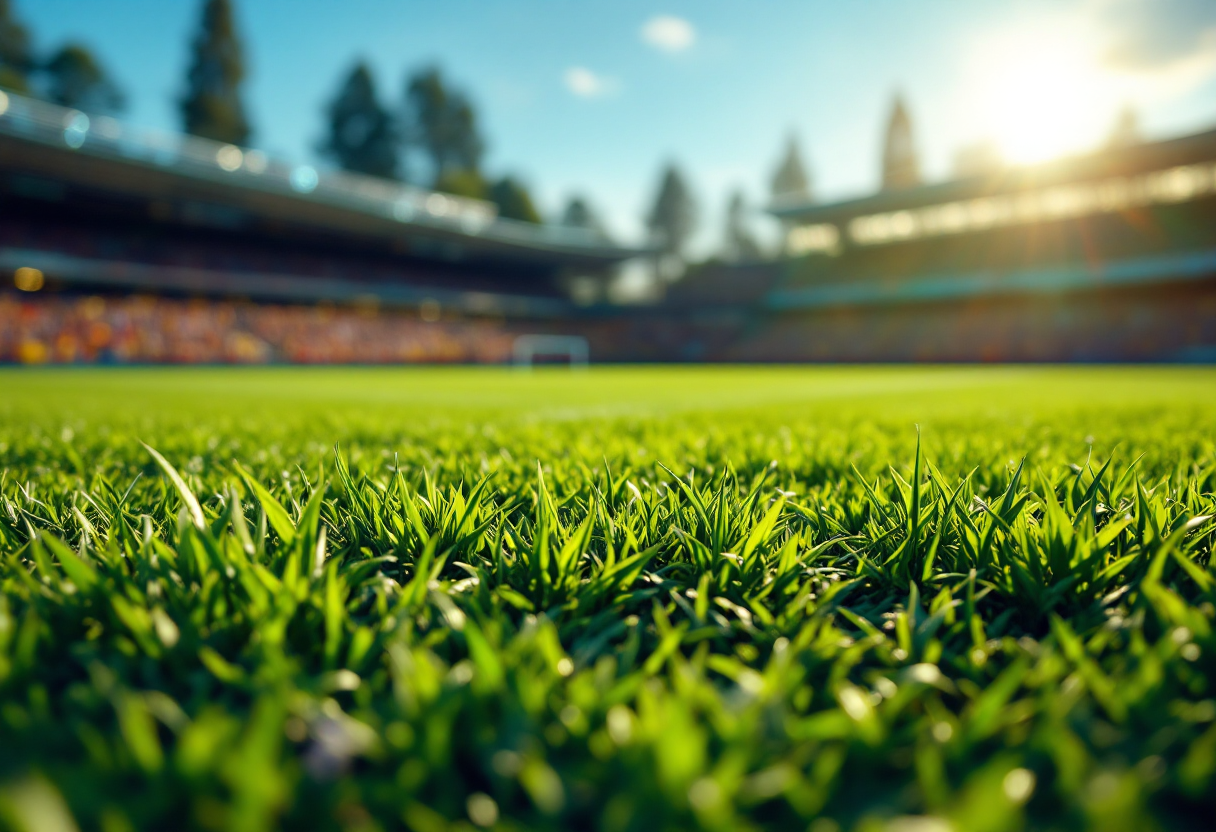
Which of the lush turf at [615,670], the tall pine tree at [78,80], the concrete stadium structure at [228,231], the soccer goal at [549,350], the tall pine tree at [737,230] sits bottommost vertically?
the lush turf at [615,670]

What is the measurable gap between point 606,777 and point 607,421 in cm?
404

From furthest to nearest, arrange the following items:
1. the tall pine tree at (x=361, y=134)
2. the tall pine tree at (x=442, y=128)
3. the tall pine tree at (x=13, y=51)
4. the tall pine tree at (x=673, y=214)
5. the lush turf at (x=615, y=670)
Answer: the tall pine tree at (x=673, y=214), the tall pine tree at (x=442, y=128), the tall pine tree at (x=361, y=134), the tall pine tree at (x=13, y=51), the lush turf at (x=615, y=670)

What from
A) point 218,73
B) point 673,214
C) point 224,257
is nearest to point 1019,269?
point 673,214

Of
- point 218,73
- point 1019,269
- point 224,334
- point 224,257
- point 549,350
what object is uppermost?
point 218,73

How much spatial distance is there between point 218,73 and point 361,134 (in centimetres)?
885

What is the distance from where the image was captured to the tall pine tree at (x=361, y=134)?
1764 inches

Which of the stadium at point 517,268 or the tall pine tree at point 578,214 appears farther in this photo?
the tall pine tree at point 578,214

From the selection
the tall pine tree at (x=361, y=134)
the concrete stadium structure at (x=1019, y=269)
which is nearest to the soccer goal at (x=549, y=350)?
the concrete stadium structure at (x=1019, y=269)

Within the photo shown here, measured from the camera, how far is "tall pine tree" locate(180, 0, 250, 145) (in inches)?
1518

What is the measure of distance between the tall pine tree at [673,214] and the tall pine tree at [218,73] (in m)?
34.8

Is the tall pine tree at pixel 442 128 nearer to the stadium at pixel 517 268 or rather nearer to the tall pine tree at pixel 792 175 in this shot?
the stadium at pixel 517 268

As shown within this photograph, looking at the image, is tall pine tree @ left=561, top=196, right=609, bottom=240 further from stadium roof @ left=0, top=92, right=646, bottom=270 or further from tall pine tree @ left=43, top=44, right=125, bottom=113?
tall pine tree @ left=43, top=44, right=125, bottom=113

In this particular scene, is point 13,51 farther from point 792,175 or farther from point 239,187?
point 792,175

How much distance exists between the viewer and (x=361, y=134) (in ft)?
149
